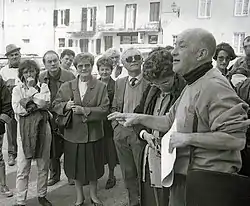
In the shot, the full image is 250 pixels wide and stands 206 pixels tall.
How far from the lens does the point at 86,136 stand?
2.56 m

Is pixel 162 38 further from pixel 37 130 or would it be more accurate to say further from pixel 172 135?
pixel 172 135

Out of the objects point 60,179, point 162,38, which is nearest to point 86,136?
point 60,179

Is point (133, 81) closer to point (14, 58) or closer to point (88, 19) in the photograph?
point (14, 58)

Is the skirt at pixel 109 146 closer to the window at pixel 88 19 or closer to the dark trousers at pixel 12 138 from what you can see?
the dark trousers at pixel 12 138

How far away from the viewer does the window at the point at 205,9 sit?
3523 mm

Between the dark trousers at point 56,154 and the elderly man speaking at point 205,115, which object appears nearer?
the elderly man speaking at point 205,115

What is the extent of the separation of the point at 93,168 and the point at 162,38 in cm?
176

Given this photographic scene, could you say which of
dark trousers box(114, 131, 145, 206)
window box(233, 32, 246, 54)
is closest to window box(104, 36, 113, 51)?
window box(233, 32, 246, 54)

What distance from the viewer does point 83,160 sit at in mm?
2588

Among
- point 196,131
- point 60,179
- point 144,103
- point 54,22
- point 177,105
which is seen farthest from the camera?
point 54,22

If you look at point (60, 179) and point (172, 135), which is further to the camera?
point (60, 179)

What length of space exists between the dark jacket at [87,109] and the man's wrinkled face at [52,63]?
530 millimetres

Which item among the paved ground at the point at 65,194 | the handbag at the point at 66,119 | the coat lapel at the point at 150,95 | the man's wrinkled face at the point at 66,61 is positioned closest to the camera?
the coat lapel at the point at 150,95

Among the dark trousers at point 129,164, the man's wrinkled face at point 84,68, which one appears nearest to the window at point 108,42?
the man's wrinkled face at point 84,68
